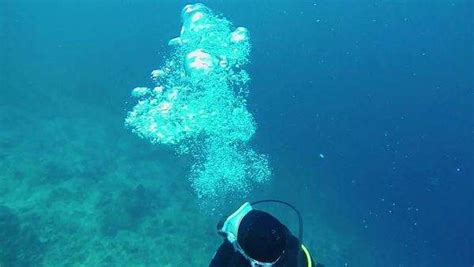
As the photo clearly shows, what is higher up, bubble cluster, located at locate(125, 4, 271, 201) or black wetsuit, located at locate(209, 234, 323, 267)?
bubble cluster, located at locate(125, 4, 271, 201)

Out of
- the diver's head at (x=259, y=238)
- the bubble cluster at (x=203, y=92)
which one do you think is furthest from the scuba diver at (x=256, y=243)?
the bubble cluster at (x=203, y=92)

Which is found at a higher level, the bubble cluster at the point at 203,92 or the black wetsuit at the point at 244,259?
the bubble cluster at the point at 203,92

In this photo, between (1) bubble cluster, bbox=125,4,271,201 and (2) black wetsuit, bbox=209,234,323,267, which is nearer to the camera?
(2) black wetsuit, bbox=209,234,323,267

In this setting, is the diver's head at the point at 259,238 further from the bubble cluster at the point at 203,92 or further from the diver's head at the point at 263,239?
the bubble cluster at the point at 203,92

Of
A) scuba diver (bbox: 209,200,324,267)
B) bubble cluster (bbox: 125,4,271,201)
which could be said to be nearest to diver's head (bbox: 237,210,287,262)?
scuba diver (bbox: 209,200,324,267)

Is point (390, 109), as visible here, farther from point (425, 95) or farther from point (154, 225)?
point (154, 225)

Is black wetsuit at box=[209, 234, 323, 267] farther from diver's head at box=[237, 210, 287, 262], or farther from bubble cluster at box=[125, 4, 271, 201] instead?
bubble cluster at box=[125, 4, 271, 201]

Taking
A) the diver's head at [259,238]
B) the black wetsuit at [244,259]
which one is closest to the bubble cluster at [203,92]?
the black wetsuit at [244,259]

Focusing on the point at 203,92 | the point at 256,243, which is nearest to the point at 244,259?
the point at 256,243

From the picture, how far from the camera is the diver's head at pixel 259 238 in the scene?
1768 millimetres

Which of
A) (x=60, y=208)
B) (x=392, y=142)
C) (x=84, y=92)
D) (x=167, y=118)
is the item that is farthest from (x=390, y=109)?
(x=60, y=208)

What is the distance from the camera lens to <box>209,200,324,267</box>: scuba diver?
1.77 m

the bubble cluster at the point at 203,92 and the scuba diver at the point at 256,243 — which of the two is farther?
the bubble cluster at the point at 203,92

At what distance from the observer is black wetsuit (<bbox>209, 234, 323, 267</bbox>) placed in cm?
183
